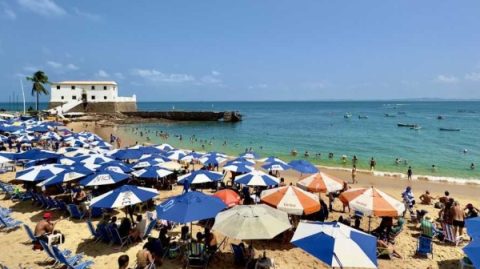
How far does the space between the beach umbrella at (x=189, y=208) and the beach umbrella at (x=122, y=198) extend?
1.51 m

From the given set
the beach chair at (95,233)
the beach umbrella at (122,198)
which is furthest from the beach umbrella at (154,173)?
the beach chair at (95,233)

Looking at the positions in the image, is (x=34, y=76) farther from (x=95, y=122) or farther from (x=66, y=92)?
(x=95, y=122)

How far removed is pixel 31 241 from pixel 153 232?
11.0 ft

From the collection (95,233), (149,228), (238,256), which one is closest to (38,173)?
(95,233)

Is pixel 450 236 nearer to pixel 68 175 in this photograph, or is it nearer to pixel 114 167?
pixel 114 167

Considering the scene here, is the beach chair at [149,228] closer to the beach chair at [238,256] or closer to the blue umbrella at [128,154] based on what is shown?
the beach chair at [238,256]

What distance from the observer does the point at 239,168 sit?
1490 centimetres

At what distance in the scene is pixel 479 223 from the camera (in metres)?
8.05

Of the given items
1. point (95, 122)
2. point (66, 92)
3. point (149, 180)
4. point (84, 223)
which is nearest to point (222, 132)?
point (95, 122)

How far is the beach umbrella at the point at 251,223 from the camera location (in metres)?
7.04

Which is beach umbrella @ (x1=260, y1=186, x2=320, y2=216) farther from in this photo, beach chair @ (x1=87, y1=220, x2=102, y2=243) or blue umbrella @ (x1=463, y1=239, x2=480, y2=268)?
beach chair @ (x1=87, y1=220, x2=102, y2=243)

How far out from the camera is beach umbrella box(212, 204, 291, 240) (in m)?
7.04

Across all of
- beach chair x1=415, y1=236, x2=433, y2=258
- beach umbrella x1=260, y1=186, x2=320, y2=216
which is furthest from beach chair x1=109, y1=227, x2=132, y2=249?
beach chair x1=415, y1=236, x2=433, y2=258

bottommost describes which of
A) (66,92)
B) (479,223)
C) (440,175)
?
(440,175)
